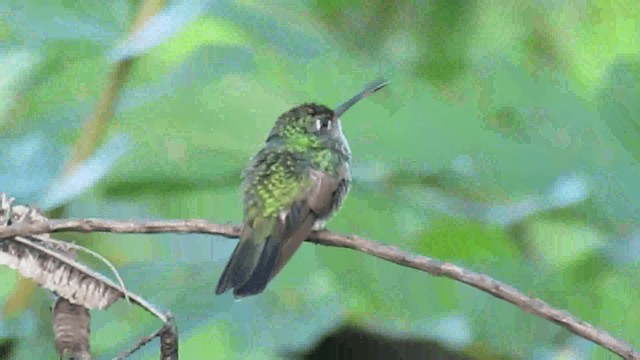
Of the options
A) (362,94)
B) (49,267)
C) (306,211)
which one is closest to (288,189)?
(306,211)

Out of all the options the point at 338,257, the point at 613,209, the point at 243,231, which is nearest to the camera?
the point at 243,231

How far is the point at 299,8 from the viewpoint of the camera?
208cm

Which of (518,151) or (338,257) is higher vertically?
(518,151)

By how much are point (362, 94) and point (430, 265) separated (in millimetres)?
875

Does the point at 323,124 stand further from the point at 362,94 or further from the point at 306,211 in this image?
the point at 306,211

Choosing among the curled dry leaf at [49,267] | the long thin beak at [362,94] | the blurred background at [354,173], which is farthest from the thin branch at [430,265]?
the long thin beak at [362,94]

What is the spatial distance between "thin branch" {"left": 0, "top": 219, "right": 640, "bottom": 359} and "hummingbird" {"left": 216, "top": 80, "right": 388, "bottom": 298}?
284mm

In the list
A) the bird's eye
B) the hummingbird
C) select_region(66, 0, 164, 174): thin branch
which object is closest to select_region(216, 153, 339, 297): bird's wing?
the hummingbird

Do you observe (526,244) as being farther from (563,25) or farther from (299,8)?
(563,25)

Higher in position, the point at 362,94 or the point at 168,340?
the point at 362,94

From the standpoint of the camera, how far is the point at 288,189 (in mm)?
1518

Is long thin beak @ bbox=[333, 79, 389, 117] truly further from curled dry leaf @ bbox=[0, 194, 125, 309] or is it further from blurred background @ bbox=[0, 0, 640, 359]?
curled dry leaf @ bbox=[0, 194, 125, 309]

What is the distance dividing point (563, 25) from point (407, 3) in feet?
1.43

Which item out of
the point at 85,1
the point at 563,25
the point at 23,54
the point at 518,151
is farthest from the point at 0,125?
the point at 563,25
